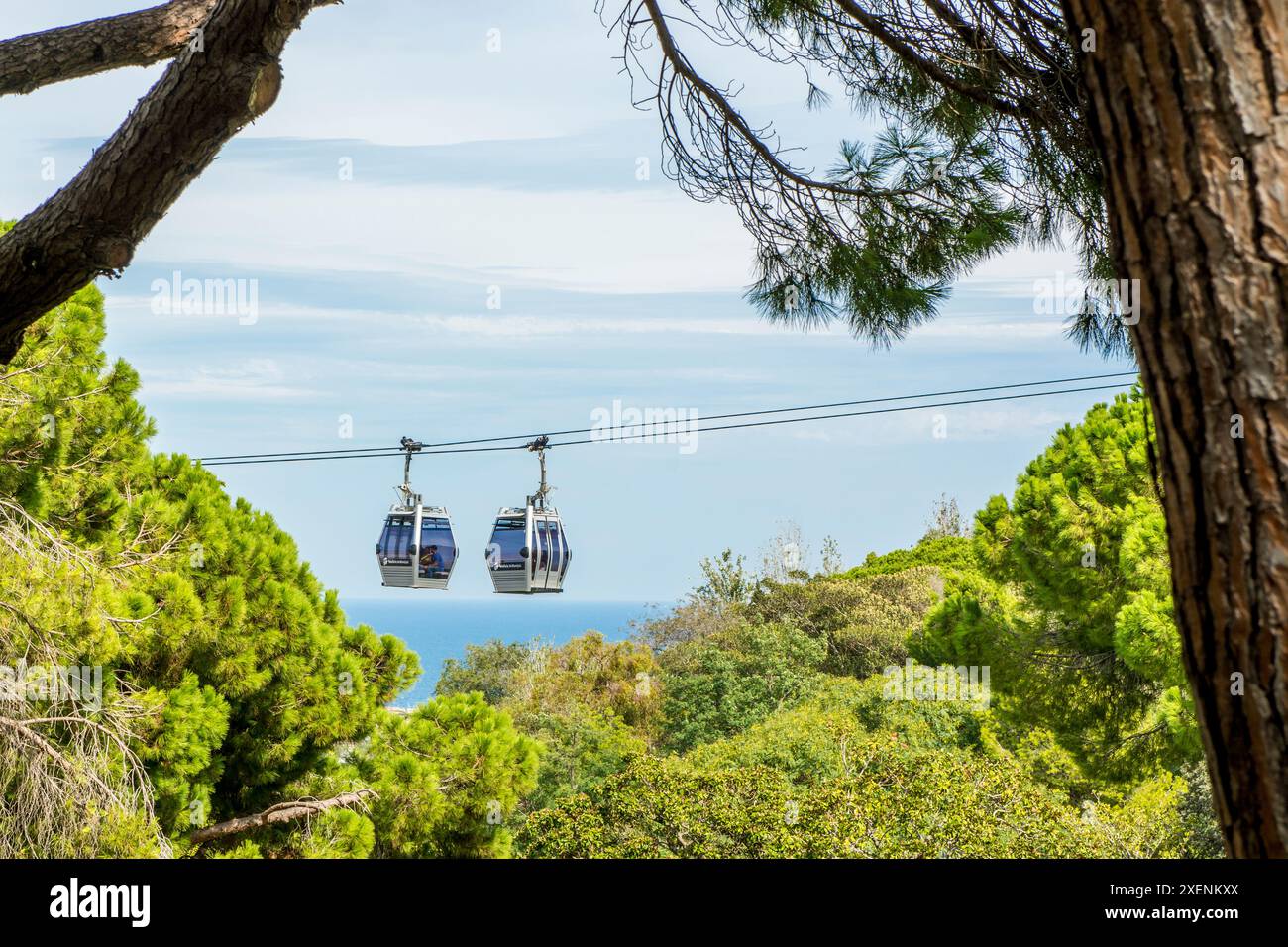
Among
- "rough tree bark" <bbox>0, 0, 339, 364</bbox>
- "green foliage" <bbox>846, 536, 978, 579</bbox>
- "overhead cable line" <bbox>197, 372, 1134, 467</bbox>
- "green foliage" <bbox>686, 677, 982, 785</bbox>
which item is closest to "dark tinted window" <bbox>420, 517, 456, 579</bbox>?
"overhead cable line" <bbox>197, 372, 1134, 467</bbox>

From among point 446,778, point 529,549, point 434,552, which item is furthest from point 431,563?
point 446,778

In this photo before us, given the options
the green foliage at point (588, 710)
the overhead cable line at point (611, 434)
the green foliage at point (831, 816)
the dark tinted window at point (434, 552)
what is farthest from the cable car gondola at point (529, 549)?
the green foliage at point (588, 710)

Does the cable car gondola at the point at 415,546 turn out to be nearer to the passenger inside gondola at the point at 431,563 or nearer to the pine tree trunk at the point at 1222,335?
the passenger inside gondola at the point at 431,563

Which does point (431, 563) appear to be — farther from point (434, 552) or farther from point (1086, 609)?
point (1086, 609)
